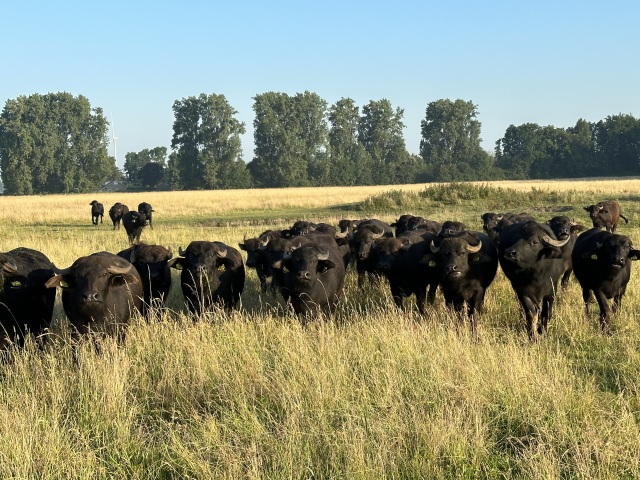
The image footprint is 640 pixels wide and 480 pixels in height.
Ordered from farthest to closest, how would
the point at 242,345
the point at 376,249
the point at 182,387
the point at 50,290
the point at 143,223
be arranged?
the point at 143,223, the point at 376,249, the point at 50,290, the point at 242,345, the point at 182,387

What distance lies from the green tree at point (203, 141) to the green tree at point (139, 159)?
28.4 m

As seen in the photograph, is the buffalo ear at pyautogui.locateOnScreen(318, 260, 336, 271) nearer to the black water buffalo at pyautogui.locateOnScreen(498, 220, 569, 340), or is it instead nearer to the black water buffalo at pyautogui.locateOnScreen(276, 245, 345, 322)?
the black water buffalo at pyautogui.locateOnScreen(276, 245, 345, 322)

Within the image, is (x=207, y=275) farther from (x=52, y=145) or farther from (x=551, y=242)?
(x=52, y=145)

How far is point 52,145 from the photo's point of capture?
90562mm

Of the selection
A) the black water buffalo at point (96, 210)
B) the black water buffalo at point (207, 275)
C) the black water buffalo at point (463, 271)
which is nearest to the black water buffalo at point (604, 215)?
the black water buffalo at point (463, 271)

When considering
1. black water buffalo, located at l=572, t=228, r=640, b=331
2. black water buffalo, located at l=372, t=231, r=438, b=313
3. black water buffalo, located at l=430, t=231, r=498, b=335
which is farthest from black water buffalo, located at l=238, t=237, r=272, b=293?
black water buffalo, located at l=572, t=228, r=640, b=331

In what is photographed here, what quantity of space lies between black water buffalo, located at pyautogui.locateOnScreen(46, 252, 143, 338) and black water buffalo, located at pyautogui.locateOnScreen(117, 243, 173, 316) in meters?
1.77

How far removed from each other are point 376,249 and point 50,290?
5237 millimetres

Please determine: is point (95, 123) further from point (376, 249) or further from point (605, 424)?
point (605, 424)

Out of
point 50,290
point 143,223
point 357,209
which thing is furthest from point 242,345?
point 357,209

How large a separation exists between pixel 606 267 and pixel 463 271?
1.99m

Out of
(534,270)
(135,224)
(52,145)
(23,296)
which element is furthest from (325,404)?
(52,145)

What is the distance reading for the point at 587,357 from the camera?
7.41 m

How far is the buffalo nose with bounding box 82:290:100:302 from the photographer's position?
6.94m
